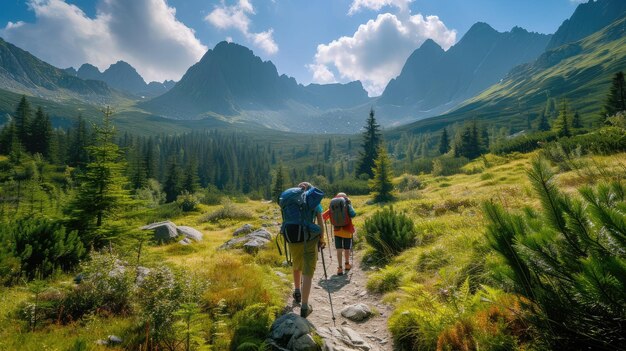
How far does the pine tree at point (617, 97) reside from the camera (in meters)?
39.0

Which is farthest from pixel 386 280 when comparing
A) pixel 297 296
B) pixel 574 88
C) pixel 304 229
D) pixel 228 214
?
pixel 574 88

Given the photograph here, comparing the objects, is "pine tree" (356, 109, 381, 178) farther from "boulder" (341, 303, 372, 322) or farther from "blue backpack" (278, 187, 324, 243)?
"blue backpack" (278, 187, 324, 243)

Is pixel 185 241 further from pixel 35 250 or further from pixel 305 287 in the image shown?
pixel 305 287

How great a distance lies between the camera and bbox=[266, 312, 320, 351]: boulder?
4.12m

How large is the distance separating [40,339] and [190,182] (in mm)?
59034

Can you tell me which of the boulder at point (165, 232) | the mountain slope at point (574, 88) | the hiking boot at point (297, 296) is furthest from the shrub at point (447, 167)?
the mountain slope at point (574, 88)

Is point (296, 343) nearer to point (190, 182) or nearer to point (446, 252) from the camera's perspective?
point (446, 252)

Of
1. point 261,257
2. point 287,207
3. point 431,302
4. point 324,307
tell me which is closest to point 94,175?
point 261,257

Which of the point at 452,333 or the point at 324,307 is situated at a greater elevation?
the point at 452,333

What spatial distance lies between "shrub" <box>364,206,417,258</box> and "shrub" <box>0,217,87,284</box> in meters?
8.41

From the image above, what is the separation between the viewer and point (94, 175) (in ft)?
29.2

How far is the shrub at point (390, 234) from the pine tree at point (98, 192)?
795 centimetres

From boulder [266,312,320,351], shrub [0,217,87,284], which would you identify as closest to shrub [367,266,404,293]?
boulder [266,312,320,351]

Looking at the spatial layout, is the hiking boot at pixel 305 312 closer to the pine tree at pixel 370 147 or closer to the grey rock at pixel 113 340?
the grey rock at pixel 113 340
